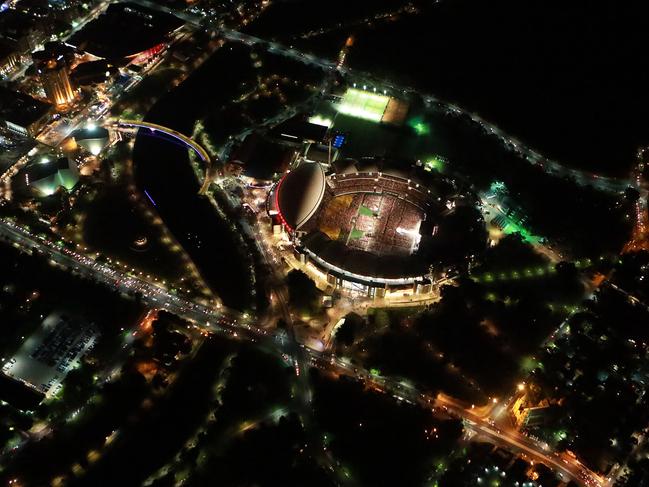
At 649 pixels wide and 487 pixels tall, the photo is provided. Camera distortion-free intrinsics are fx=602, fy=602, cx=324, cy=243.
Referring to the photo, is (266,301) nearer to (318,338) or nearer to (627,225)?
(318,338)

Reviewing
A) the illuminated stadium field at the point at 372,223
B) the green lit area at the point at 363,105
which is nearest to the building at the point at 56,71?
the green lit area at the point at 363,105

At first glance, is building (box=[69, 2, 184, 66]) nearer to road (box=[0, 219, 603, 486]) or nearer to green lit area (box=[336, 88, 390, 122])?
green lit area (box=[336, 88, 390, 122])

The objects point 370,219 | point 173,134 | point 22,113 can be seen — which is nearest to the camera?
point 370,219

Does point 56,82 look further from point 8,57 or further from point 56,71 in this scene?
point 8,57

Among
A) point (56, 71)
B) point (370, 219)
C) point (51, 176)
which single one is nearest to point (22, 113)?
point (56, 71)

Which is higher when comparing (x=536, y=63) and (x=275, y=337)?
(x=536, y=63)

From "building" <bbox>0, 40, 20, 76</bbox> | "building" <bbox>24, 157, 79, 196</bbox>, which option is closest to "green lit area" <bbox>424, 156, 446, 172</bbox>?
"building" <bbox>24, 157, 79, 196</bbox>
